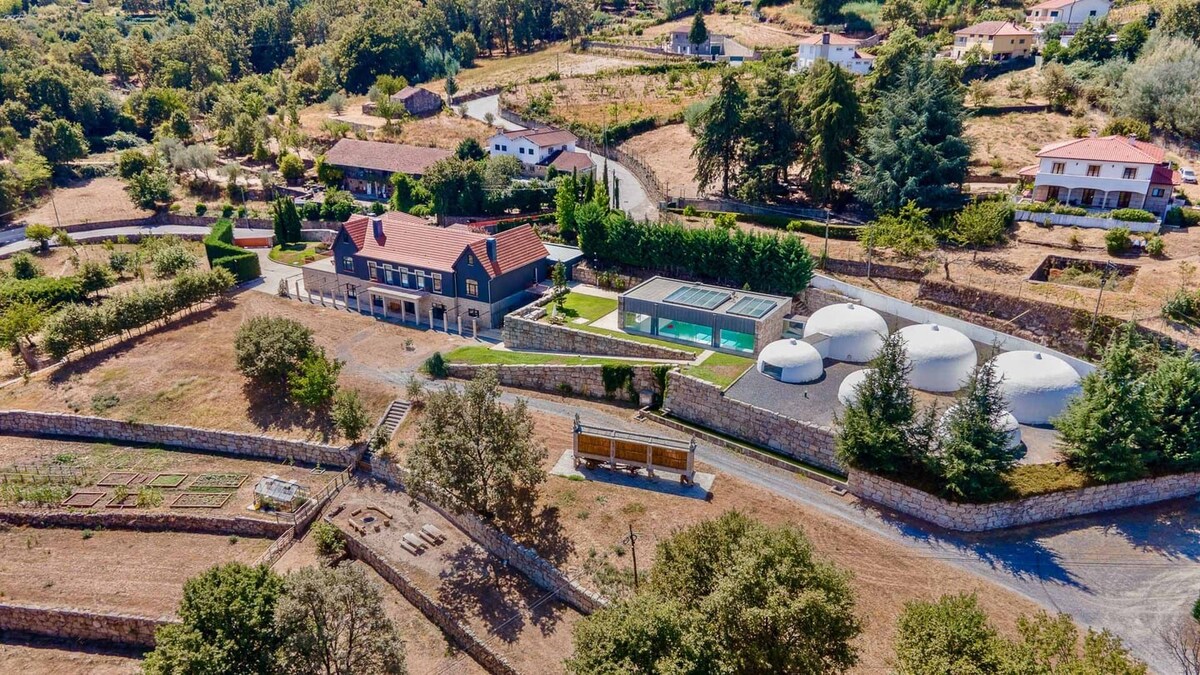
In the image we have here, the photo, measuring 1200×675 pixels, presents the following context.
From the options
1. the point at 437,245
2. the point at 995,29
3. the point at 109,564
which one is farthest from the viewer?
the point at 995,29

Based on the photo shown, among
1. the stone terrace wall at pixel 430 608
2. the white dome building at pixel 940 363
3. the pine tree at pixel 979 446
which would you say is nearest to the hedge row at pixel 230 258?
the stone terrace wall at pixel 430 608

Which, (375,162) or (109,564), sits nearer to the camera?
(109,564)

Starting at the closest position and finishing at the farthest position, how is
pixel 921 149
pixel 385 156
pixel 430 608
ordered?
pixel 430 608 < pixel 921 149 < pixel 385 156

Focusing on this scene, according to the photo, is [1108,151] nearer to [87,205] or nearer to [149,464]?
[149,464]

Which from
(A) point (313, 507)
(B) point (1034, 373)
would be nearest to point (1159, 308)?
(B) point (1034, 373)

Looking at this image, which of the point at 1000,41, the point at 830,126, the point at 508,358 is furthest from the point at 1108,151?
the point at 508,358

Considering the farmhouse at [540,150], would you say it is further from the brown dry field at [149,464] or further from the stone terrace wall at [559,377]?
the brown dry field at [149,464]
